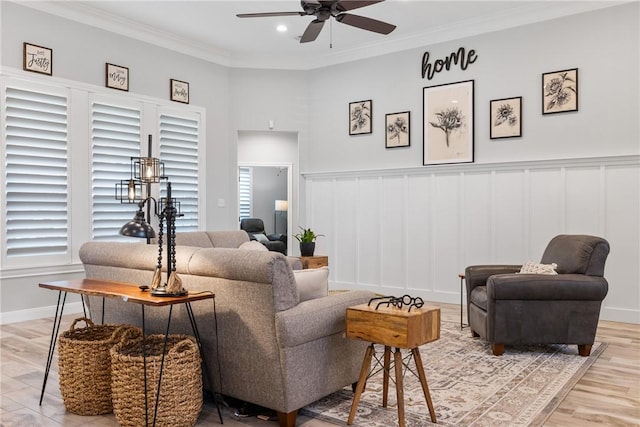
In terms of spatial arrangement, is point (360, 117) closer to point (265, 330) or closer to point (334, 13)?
point (334, 13)

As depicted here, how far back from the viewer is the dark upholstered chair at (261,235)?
8.01 meters

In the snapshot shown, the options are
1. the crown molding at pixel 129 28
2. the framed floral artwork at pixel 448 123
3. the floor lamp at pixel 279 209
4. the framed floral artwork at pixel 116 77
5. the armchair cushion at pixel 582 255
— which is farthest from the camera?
the floor lamp at pixel 279 209

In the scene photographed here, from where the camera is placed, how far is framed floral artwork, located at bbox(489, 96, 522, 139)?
595cm

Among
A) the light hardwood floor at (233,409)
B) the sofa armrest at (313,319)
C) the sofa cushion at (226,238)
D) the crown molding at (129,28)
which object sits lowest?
the light hardwood floor at (233,409)

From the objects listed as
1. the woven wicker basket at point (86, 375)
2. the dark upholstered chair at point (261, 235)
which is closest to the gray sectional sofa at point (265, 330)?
the woven wicker basket at point (86, 375)

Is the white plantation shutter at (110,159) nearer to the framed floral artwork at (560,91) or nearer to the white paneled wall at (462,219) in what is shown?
the white paneled wall at (462,219)

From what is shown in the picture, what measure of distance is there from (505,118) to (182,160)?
4145 millimetres

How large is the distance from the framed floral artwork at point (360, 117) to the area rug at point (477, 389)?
3.69 m

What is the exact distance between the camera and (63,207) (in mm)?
5602

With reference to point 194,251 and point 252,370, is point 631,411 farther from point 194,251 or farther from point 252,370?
point 194,251

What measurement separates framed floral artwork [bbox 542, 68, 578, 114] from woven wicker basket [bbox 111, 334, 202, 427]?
481 cm

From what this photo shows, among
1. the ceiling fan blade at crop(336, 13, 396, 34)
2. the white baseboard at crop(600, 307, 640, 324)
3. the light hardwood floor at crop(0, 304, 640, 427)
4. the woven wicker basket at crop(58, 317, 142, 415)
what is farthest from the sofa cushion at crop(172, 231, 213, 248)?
the white baseboard at crop(600, 307, 640, 324)

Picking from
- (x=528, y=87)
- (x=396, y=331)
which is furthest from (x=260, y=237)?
(x=396, y=331)

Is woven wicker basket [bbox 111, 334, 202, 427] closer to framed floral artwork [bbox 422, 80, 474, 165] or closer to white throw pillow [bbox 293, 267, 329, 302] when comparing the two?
white throw pillow [bbox 293, 267, 329, 302]
